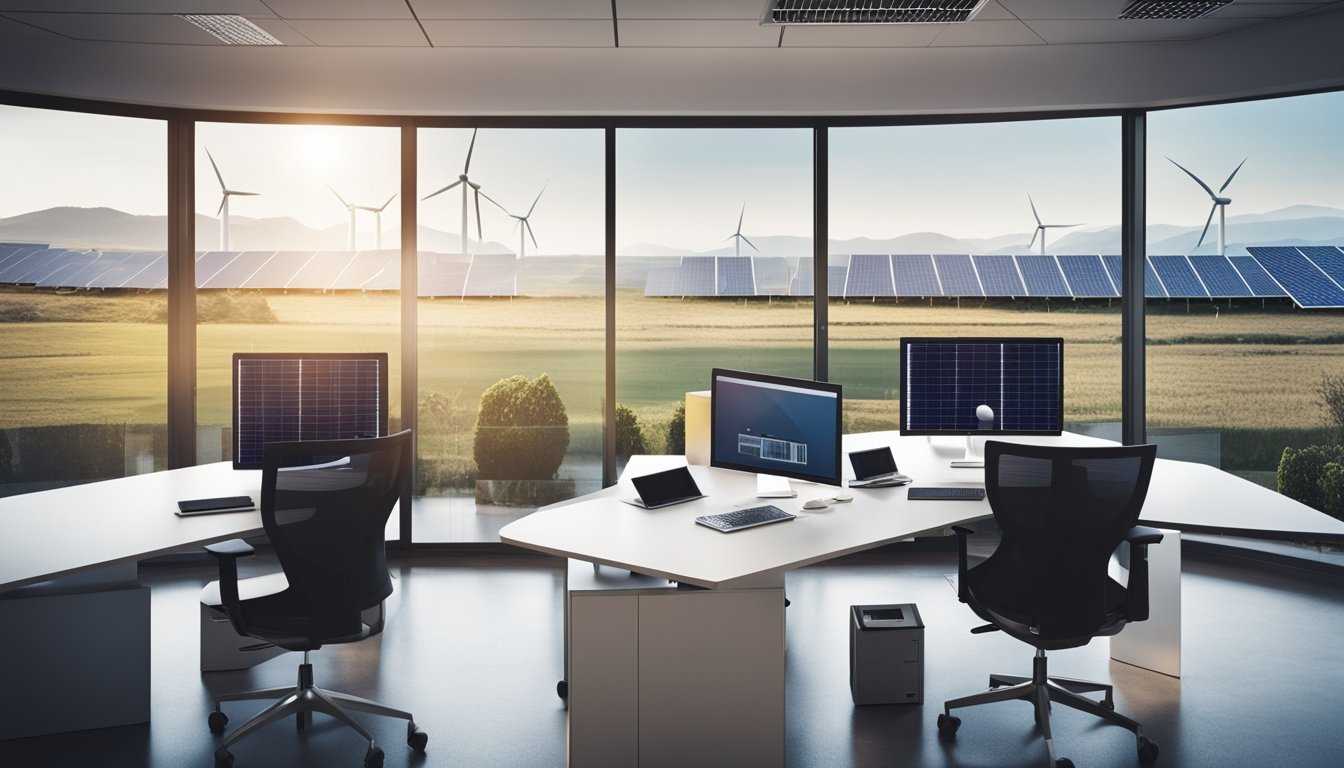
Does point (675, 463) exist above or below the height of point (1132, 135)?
below

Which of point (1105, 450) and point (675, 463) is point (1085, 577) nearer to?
point (1105, 450)

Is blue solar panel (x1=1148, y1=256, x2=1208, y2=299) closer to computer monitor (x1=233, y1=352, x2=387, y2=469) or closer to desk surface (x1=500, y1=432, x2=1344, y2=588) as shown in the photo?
desk surface (x1=500, y1=432, x2=1344, y2=588)

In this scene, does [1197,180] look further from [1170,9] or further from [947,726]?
[947,726]

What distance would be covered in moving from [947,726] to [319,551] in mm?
2286

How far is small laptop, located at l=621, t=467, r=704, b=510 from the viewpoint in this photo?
3.41 meters

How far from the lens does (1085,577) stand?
297 centimetres

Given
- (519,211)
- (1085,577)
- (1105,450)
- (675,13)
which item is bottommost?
(1085,577)

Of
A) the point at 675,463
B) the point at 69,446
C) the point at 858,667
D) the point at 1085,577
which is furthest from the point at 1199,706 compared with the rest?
the point at 69,446

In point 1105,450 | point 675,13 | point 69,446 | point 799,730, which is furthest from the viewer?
point 69,446

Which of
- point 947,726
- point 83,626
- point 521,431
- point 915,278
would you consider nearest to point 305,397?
point 83,626

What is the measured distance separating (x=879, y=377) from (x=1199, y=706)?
283cm

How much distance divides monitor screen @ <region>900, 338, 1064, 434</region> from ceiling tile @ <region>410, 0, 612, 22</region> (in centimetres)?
217

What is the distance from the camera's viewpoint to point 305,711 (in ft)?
10.8

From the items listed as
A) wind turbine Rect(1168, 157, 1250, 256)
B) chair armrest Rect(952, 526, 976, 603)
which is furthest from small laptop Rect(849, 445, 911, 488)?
wind turbine Rect(1168, 157, 1250, 256)
